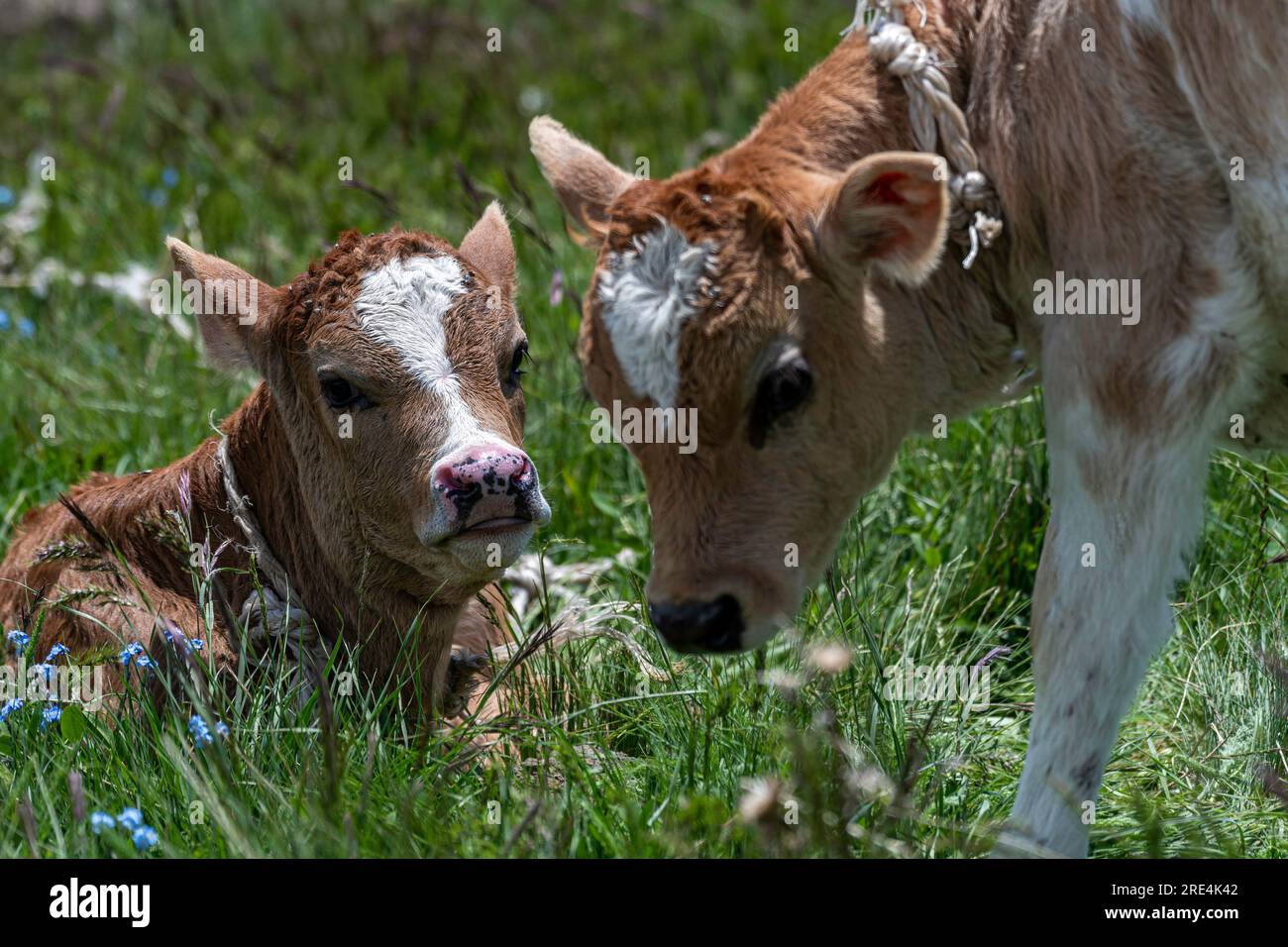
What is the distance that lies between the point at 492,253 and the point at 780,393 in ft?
5.77

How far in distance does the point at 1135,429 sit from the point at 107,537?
300cm

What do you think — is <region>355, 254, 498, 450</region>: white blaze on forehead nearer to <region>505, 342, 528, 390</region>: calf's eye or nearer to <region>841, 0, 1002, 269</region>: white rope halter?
<region>505, 342, 528, 390</region>: calf's eye

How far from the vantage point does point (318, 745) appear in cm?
450

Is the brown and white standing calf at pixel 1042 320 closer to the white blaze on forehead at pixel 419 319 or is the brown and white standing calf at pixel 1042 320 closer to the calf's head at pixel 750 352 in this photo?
the calf's head at pixel 750 352

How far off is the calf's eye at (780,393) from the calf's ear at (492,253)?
1.54 meters

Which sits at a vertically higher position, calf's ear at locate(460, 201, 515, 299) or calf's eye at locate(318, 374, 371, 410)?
calf's ear at locate(460, 201, 515, 299)

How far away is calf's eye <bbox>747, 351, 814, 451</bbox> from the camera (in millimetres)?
4016

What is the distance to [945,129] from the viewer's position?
4215 millimetres

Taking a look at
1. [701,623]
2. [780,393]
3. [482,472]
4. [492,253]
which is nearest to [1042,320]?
[780,393]

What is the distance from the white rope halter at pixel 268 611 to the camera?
16.3 ft

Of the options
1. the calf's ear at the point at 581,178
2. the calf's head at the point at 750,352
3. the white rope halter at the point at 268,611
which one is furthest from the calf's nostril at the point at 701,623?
the white rope halter at the point at 268,611

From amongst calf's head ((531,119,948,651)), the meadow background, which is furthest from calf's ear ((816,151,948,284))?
the meadow background

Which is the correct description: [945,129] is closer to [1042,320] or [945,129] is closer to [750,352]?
[1042,320]

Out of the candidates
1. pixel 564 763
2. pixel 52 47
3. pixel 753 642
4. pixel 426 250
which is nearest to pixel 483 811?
pixel 564 763
